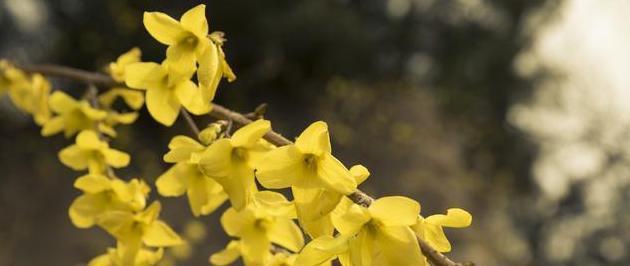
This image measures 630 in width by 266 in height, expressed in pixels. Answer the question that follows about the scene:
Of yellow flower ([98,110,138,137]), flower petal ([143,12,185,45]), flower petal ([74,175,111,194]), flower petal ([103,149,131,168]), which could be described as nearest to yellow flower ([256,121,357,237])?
flower petal ([143,12,185,45])

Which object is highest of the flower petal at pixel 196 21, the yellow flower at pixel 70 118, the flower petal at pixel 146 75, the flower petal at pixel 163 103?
the yellow flower at pixel 70 118

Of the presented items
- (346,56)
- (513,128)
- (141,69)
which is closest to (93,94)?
(141,69)

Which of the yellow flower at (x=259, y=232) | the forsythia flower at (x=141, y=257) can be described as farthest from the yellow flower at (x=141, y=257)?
the yellow flower at (x=259, y=232)

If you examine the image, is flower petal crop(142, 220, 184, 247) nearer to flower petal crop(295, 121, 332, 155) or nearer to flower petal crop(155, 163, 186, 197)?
flower petal crop(155, 163, 186, 197)

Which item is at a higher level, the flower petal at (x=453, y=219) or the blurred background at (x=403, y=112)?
the blurred background at (x=403, y=112)

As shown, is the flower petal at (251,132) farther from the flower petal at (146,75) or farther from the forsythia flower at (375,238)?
the flower petal at (146,75)

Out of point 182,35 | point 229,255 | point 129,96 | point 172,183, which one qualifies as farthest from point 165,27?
point 129,96

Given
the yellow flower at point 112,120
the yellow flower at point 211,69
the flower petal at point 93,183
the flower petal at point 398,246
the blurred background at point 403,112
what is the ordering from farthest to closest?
the blurred background at point 403,112
the yellow flower at point 112,120
the flower petal at point 93,183
the yellow flower at point 211,69
the flower petal at point 398,246

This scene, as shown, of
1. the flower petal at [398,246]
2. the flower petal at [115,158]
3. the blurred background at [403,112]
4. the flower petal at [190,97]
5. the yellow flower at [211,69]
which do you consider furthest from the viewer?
the blurred background at [403,112]
